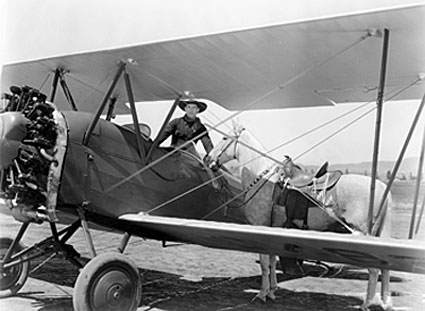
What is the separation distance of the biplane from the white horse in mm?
236

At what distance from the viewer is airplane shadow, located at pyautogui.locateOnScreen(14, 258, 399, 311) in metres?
5.34

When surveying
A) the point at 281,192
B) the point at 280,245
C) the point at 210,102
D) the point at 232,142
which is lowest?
the point at 280,245

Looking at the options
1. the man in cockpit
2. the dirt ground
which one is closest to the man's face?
the man in cockpit

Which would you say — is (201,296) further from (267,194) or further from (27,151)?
(27,151)

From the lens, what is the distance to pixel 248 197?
6523 mm

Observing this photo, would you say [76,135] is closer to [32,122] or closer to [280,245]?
[32,122]

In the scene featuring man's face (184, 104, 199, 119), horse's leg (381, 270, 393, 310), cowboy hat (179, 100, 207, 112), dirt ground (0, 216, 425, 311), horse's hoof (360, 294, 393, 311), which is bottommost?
dirt ground (0, 216, 425, 311)

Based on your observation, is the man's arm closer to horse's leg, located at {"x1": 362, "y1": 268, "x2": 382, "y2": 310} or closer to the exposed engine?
the exposed engine

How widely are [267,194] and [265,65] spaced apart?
5.83ft

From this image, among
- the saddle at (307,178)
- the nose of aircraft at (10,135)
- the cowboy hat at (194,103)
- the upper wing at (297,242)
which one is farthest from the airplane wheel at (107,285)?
the saddle at (307,178)

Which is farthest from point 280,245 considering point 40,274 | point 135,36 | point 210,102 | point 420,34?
point 40,274

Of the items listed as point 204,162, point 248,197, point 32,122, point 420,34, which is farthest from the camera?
point 248,197

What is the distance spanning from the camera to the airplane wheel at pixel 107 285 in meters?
4.00

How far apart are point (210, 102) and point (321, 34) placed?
2.65m
